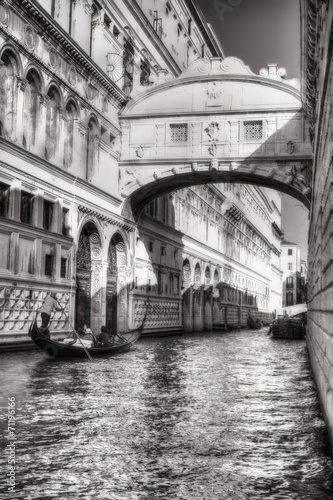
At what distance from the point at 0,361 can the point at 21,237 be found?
12.5ft

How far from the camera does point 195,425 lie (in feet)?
22.5

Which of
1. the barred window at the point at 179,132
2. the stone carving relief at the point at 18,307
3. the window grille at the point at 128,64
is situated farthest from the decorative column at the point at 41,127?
the window grille at the point at 128,64

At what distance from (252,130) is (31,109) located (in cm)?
888

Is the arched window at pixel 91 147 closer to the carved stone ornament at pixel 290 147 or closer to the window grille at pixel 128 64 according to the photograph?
the window grille at pixel 128 64

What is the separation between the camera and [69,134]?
66.3 feet

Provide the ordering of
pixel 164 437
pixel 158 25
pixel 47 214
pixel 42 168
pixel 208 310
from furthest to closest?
pixel 208 310 → pixel 158 25 → pixel 47 214 → pixel 42 168 → pixel 164 437

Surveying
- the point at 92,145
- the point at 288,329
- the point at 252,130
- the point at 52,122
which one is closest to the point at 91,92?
the point at 92,145

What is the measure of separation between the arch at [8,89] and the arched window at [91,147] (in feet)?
17.5

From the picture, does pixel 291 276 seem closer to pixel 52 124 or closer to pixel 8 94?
pixel 52 124

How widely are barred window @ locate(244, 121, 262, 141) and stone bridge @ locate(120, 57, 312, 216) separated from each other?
35 mm

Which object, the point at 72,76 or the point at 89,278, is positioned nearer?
the point at 72,76

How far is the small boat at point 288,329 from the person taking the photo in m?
30.0

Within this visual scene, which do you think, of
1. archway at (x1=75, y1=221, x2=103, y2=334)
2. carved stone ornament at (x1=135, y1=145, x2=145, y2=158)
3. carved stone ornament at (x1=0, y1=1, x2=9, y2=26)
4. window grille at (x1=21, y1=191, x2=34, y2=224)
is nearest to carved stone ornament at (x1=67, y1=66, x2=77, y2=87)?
carved stone ornament at (x1=0, y1=1, x2=9, y2=26)

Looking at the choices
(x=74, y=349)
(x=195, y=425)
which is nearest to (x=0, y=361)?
(x=74, y=349)
